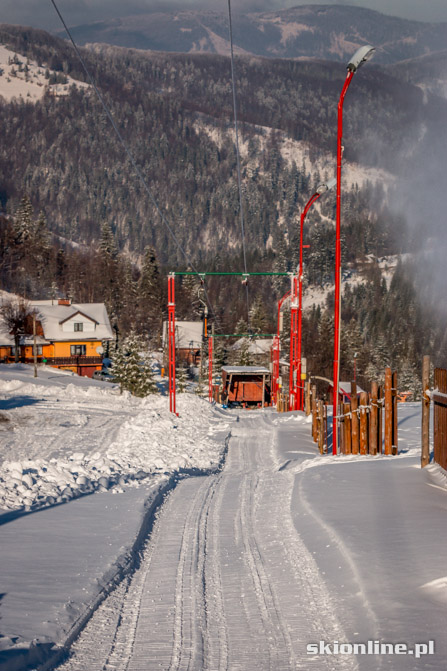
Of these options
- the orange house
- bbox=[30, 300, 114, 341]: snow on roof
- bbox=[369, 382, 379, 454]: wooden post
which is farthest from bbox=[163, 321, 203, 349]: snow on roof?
bbox=[369, 382, 379, 454]: wooden post

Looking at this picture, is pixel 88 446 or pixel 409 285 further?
pixel 409 285

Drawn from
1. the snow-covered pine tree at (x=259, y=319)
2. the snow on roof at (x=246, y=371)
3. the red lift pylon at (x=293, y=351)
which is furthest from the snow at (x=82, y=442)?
the snow-covered pine tree at (x=259, y=319)

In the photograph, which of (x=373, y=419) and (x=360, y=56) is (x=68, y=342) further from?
(x=360, y=56)

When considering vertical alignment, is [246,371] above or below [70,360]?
above

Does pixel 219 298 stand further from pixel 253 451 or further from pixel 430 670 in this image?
pixel 430 670

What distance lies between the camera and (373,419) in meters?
13.2

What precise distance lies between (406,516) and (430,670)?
340 cm

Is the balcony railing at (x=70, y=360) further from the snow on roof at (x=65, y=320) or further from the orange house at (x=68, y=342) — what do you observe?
the snow on roof at (x=65, y=320)

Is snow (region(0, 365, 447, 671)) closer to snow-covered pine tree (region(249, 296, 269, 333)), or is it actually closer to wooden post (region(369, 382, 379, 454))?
wooden post (region(369, 382, 379, 454))

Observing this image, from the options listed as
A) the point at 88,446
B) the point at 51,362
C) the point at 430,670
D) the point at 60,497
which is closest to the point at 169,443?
the point at 88,446

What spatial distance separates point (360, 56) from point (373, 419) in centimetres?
747

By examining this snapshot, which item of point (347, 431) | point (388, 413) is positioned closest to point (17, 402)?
point (347, 431)

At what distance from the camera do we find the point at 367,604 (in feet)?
16.5

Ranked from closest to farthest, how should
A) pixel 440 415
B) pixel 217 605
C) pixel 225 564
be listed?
pixel 217 605 < pixel 225 564 < pixel 440 415
